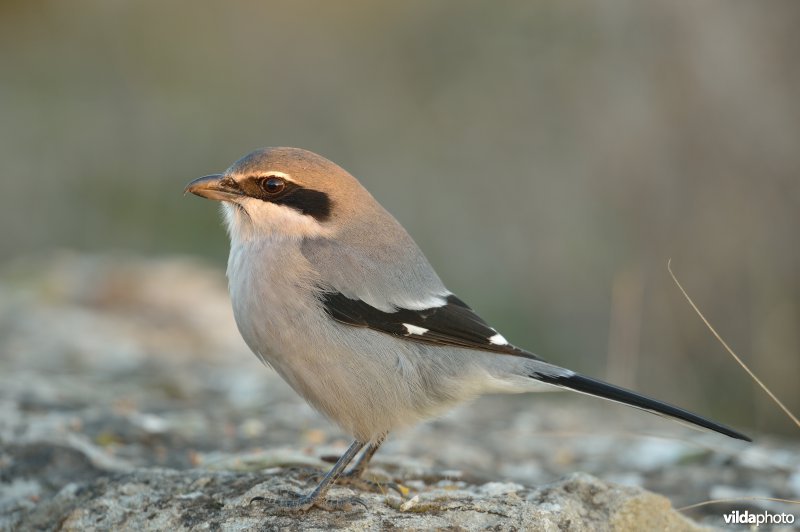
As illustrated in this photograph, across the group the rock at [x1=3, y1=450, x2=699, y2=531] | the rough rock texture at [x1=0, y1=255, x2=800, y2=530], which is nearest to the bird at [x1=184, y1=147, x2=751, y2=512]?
the rock at [x1=3, y1=450, x2=699, y2=531]

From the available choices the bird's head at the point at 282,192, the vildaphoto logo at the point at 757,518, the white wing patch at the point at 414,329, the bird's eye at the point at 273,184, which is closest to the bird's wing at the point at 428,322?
the white wing patch at the point at 414,329

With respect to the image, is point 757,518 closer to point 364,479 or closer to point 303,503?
point 364,479

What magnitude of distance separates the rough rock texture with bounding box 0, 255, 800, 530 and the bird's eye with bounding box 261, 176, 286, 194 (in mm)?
1123

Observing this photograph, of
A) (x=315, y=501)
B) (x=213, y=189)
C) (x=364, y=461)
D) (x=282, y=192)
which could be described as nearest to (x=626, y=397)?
(x=364, y=461)

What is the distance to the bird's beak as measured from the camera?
3.89 m

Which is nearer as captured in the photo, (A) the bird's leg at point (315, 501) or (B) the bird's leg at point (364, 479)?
(A) the bird's leg at point (315, 501)

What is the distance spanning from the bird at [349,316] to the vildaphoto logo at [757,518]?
0.58 m

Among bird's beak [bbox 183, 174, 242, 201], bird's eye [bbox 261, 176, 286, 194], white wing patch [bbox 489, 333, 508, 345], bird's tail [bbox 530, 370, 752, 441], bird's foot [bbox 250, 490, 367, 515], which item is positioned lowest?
bird's foot [bbox 250, 490, 367, 515]

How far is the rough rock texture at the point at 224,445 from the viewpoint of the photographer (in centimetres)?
315

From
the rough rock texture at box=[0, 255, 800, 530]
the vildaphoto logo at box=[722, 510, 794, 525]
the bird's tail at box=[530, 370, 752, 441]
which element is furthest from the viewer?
the vildaphoto logo at box=[722, 510, 794, 525]

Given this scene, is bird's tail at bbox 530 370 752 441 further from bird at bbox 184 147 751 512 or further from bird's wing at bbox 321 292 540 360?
bird's wing at bbox 321 292 540 360

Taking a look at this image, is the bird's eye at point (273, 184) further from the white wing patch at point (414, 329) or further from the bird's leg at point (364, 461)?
the bird's leg at point (364, 461)

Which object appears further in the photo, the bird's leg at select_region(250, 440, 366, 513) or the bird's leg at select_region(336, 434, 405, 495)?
the bird's leg at select_region(336, 434, 405, 495)

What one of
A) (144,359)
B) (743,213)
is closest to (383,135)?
(743,213)
